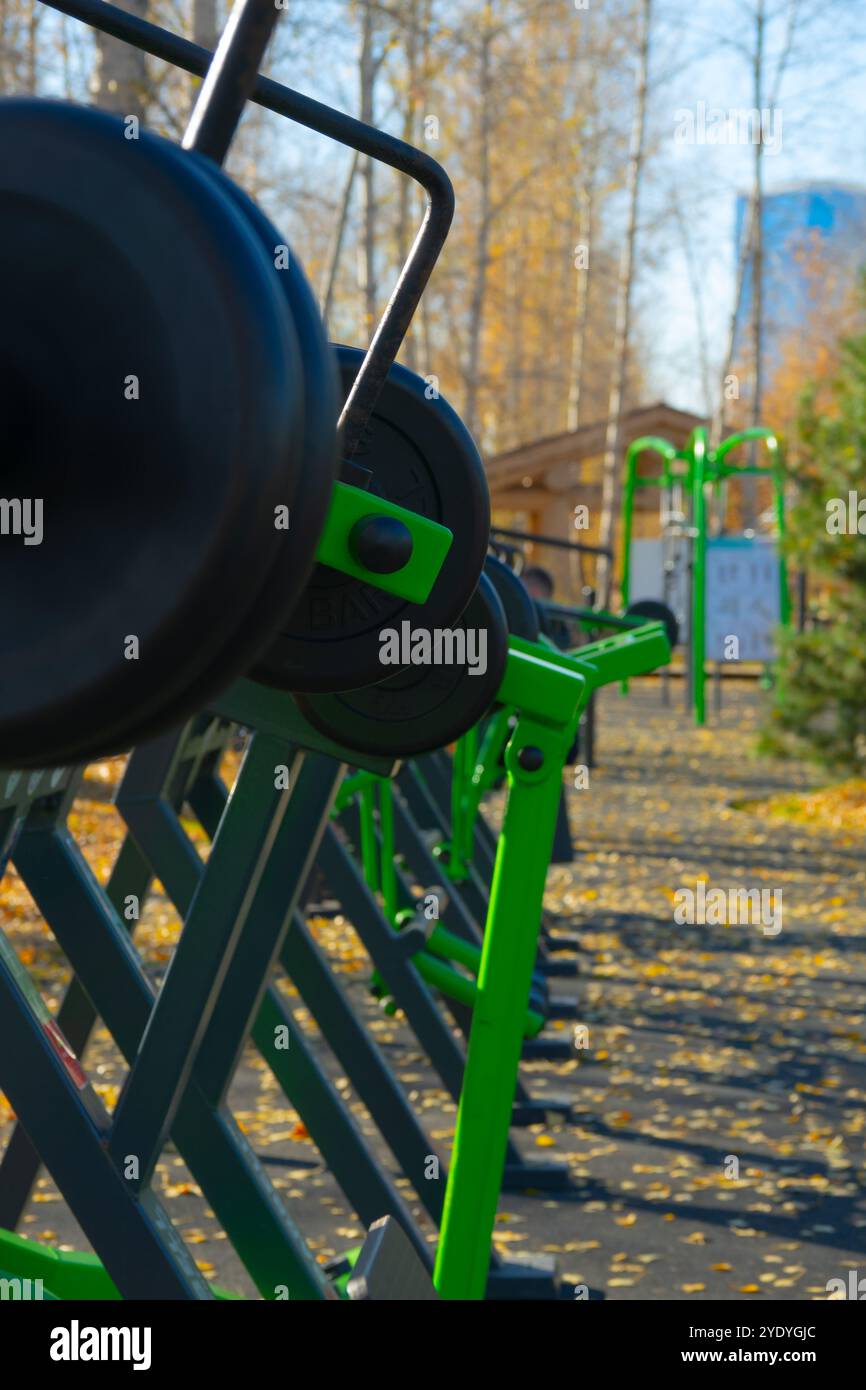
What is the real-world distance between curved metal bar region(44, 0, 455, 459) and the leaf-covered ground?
115 inches

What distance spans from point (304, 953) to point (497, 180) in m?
35.4

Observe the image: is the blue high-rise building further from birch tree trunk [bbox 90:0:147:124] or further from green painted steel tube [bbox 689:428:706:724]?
birch tree trunk [bbox 90:0:147:124]

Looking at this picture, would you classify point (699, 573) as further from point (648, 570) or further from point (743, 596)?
point (648, 570)

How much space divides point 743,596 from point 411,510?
52.5 feet

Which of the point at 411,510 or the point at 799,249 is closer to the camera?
the point at 411,510

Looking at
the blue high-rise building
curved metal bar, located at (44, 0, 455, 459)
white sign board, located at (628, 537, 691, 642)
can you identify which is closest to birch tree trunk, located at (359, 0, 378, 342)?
white sign board, located at (628, 537, 691, 642)

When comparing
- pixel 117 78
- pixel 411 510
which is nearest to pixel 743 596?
pixel 117 78

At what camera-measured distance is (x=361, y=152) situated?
53.6 inches

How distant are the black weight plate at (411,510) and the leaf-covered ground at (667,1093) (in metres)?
2.67

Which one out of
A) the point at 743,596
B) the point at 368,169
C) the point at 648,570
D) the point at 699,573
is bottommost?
the point at 699,573

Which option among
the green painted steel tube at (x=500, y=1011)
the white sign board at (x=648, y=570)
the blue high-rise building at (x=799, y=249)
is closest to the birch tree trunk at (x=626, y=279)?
the white sign board at (x=648, y=570)

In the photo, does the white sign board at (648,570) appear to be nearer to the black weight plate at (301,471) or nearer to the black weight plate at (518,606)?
the black weight plate at (518,606)

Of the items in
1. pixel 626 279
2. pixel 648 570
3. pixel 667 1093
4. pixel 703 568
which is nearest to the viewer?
pixel 667 1093

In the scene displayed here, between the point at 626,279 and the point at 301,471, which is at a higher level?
the point at 626,279
